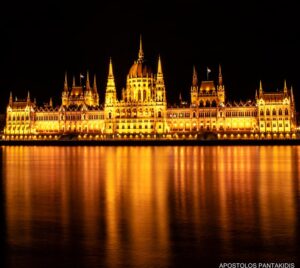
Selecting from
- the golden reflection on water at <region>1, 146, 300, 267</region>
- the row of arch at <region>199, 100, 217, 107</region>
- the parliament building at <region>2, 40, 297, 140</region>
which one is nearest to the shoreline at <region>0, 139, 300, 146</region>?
the parliament building at <region>2, 40, 297, 140</region>

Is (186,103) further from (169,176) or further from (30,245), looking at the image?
(30,245)

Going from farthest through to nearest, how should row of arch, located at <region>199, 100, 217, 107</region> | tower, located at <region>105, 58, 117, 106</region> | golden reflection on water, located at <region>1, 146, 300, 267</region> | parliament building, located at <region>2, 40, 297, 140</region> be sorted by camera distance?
tower, located at <region>105, 58, 117, 106</region>
row of arch, located at <region>199, 100, 217, 107</region>
parliament building, located at <region>2, 40, 297, 140</region>
golden reflection on water, located at <region>1, 146, 300, 267</region>

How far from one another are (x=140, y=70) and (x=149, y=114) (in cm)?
1103

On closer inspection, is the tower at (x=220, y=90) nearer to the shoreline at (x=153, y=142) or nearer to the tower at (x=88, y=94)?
the shoreline at (x=153, y=142)

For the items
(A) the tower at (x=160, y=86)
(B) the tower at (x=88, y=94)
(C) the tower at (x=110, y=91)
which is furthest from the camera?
(B) the tower at (x=88, y=94)

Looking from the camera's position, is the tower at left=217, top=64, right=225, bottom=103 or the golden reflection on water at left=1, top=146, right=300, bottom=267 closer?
the golden reflection on water at left=1, top=146, right=300, bottom=267

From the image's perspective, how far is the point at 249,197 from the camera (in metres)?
22.0

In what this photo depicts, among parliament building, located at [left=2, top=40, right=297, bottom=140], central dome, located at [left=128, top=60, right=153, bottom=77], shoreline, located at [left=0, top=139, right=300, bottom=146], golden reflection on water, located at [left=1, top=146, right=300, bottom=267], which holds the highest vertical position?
central dome, located at [left=128, top=60, right=153, bottom=77]

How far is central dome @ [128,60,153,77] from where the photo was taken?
113 meters

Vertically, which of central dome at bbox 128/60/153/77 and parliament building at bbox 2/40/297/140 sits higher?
central dome at bbox 128/60/153/77

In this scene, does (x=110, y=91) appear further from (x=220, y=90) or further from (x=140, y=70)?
(x=220, y=90)

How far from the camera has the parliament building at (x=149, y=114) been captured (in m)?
102

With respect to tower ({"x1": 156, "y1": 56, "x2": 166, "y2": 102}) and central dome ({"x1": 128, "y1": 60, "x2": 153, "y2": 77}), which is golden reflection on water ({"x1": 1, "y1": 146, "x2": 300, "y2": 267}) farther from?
central dome ({"x1": 128, "y1": 60, "x2": 153, "y2": 77})

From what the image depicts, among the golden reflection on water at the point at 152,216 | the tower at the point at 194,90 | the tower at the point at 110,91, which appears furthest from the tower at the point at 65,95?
the golden reflection on water at the point at 152,216
